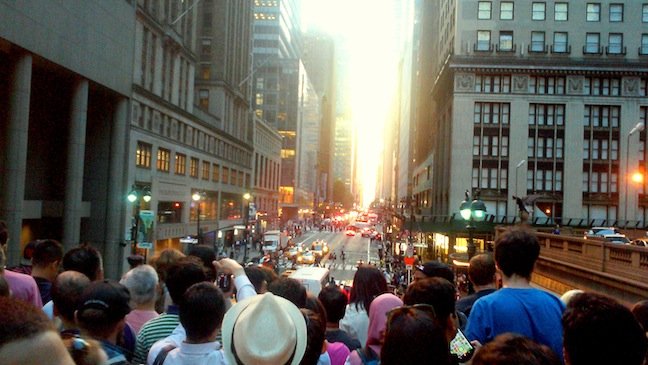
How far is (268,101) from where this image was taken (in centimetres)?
12106

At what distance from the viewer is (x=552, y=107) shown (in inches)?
2046

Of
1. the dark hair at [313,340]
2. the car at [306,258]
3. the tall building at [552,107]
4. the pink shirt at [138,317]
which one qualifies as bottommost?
the car at [306,258]

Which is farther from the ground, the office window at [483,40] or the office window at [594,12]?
the office window at [594,12]

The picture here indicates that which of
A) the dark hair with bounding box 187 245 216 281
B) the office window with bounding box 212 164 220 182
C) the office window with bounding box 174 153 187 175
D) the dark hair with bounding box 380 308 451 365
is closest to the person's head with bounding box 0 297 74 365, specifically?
the dark hair with bounding box 380 308 451 365

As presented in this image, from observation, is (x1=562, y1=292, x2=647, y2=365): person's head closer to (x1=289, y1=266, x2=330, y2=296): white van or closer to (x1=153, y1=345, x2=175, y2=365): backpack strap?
(x1=153, y1=345, x2=175, y2=365): backpack strap

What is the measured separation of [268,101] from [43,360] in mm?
120998

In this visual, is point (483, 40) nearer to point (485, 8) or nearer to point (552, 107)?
point (485, 8)

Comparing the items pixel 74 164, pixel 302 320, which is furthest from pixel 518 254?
pixel 74 164

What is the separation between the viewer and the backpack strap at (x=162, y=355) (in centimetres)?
Answer: 451

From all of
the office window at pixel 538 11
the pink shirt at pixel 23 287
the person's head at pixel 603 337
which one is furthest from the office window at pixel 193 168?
the person's head at pixel 603 337

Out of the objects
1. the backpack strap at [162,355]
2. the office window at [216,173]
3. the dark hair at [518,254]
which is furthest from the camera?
the office window at [216,173]

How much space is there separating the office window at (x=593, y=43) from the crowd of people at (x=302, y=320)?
171 feet

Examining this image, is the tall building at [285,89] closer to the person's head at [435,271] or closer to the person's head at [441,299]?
the person's head at [435,271]

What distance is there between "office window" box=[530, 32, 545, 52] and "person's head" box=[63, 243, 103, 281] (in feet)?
173
